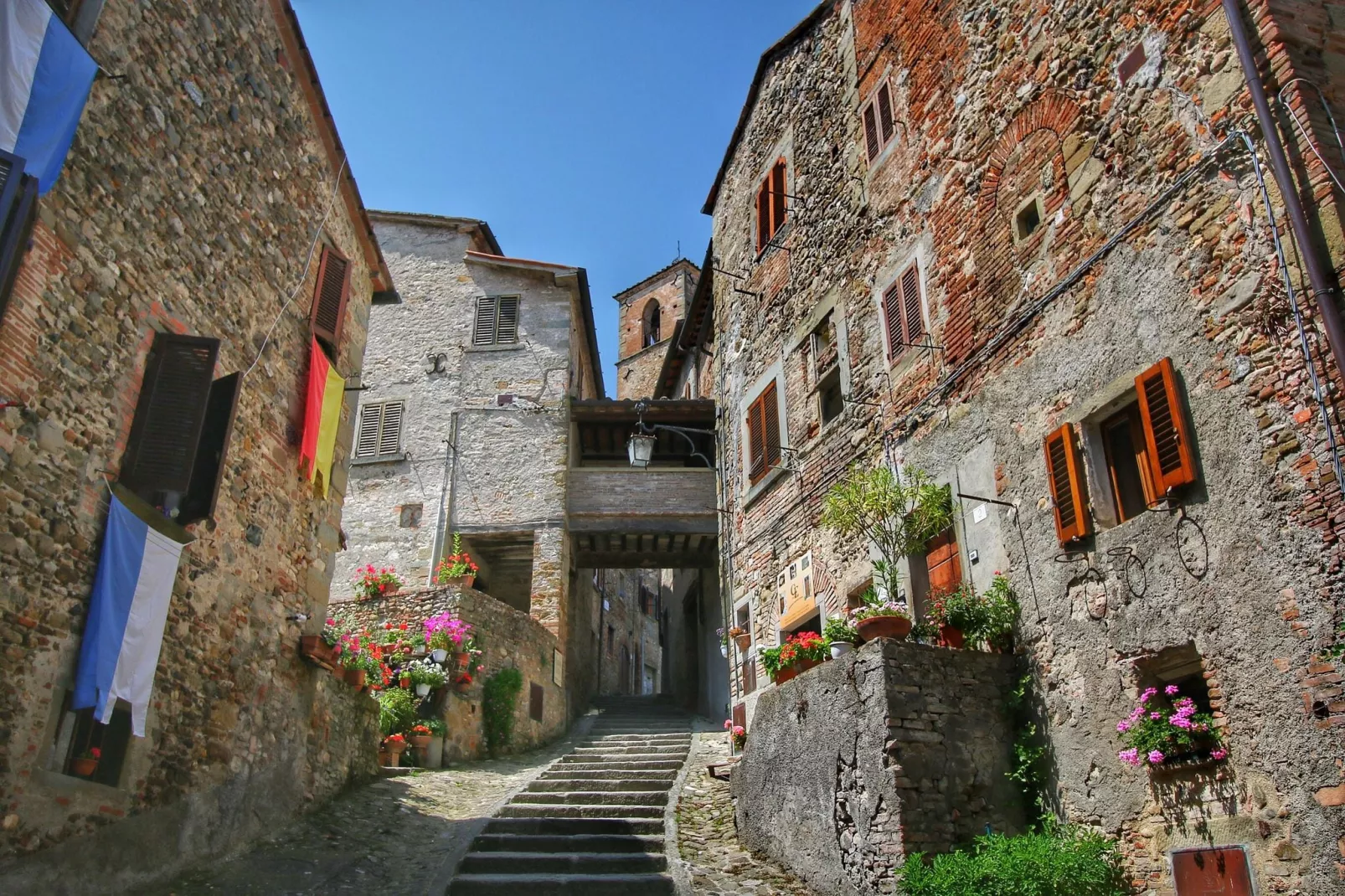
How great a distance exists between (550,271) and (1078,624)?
15919mm

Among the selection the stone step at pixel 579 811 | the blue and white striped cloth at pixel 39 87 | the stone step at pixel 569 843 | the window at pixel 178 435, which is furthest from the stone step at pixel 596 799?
the blue and white striped cloth at pixel 39 87

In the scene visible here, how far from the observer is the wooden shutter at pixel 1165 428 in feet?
19.8

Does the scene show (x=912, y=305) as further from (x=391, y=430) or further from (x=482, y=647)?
(x=391, y=430)

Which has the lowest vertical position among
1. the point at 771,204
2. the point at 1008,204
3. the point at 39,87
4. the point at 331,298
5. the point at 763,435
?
the point at 39,87

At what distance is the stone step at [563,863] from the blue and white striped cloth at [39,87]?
6.48 metres

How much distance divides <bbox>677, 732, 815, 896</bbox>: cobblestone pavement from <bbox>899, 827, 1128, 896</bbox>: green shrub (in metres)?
1.70

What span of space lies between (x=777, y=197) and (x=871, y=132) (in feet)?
8.86

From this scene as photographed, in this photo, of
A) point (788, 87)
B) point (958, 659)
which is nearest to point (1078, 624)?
point (958, 659)

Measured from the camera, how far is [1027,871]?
19.0 ft

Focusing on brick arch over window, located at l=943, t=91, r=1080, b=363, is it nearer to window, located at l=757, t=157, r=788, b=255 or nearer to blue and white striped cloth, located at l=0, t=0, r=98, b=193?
window, located at l=757, t=157, r=788, b=255

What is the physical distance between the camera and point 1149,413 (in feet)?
20.8

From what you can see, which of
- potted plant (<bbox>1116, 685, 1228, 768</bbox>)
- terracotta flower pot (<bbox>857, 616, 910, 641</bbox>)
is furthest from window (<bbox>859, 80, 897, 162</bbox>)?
potted plant (<bbox>1116, 685, 1228, 768</bbox>)

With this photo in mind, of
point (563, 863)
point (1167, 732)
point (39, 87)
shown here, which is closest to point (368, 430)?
point (563, 863)

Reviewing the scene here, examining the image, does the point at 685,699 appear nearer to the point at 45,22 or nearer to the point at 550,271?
the point at 550,271
